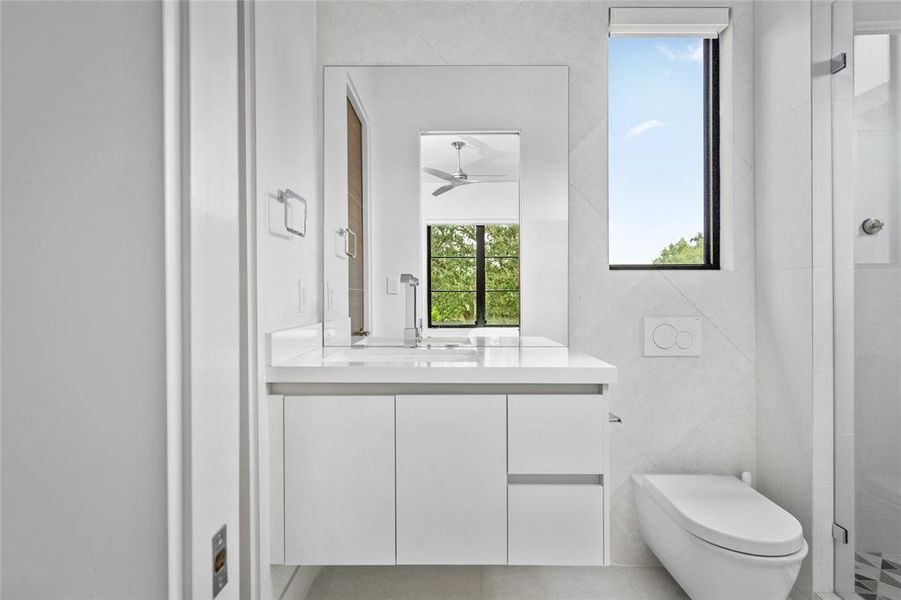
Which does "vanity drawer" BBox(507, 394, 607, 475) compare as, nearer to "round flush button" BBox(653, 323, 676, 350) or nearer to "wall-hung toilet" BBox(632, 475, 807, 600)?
"wall-hung toilet" BBox(632, 475, 807, 600)

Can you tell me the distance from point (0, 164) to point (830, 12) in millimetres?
2130

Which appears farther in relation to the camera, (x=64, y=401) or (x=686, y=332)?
(x=686, y=332)

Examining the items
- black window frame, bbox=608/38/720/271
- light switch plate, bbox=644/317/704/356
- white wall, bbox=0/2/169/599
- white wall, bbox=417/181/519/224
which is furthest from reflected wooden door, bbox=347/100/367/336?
white wall, bbox=0/2/169/599

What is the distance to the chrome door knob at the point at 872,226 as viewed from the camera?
1.48 meters

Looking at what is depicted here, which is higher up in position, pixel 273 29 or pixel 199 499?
pixel 273 29

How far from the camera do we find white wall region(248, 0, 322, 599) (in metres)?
1.32

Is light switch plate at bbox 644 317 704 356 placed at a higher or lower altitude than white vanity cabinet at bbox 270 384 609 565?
higher

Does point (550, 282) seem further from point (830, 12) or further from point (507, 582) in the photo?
point (830, 12)

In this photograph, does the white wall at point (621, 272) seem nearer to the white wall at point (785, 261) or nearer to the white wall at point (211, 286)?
the white wall at point (785, 261)

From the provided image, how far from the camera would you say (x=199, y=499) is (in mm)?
482

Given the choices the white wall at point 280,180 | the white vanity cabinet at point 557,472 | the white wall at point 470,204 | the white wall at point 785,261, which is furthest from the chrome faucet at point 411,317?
the white wall at point 785,261

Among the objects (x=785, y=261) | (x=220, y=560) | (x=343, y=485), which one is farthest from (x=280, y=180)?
(x=785, y=261)

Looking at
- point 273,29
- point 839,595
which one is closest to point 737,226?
point 839,595

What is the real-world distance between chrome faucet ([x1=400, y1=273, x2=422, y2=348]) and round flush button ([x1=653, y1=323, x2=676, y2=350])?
0.91 metres
